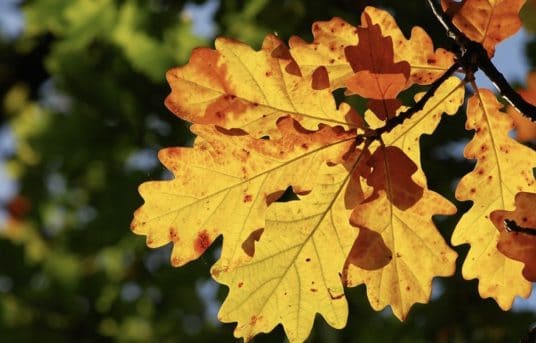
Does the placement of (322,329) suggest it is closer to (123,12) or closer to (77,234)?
(123,12)

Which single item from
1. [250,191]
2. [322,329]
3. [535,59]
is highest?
[250,191]

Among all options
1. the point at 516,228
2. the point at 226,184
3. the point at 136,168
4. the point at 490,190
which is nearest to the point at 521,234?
the point at 516,228

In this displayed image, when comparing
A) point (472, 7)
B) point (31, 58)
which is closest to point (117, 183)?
point (472, 7)

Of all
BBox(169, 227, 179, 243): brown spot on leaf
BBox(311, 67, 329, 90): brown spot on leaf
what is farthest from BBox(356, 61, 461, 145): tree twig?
BBox(169, 227, 179, 243): brown spot on leaf

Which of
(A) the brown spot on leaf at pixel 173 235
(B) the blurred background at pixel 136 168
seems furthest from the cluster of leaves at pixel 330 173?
(B) the blurred background at pixel 136 168

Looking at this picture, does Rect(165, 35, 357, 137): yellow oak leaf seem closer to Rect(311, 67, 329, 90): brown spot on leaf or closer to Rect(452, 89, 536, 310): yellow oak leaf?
Rect(311, 67, 329, 90): brown spot on leaf

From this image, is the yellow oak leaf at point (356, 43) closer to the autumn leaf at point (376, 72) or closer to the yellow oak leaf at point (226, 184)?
the autumn leaf at point (376, 72)

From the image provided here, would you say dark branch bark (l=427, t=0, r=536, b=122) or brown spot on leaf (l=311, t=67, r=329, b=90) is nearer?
dark branch bark (l=427, t=0, r=536, b=122)

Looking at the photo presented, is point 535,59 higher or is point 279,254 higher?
point 279,254
